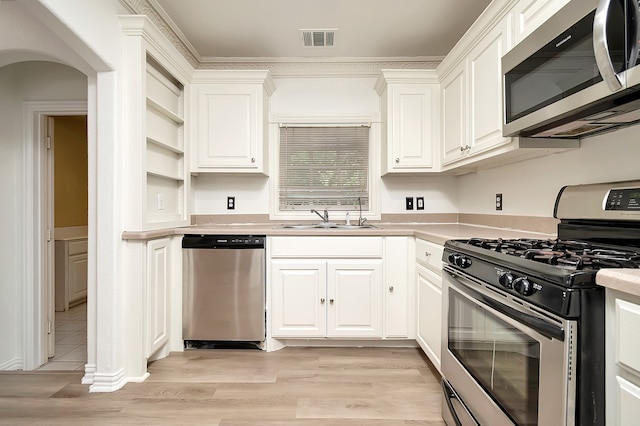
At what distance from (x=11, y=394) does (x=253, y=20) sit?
9.02 ft

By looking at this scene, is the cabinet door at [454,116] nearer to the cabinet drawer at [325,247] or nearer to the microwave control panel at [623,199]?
the cabinet drawer at [325,247]

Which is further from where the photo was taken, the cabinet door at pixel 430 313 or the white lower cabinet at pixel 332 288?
the white lower cabinet at pixel 332 288

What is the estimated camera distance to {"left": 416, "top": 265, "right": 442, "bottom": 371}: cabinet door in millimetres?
1980

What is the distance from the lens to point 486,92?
6.21 ft

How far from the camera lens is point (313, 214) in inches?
121

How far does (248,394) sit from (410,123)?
2206mm

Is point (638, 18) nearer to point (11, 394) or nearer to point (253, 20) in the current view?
point (253, 20)

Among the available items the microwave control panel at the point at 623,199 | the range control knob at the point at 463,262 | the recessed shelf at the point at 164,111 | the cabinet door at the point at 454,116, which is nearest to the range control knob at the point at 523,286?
the range control knob at the point at 463,262

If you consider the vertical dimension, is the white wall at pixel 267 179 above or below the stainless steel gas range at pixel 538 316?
above

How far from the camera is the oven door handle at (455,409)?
53.7 inches

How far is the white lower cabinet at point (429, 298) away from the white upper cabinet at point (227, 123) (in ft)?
4.80

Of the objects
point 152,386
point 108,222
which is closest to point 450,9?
point 108,222

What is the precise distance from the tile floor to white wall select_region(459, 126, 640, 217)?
3.06m

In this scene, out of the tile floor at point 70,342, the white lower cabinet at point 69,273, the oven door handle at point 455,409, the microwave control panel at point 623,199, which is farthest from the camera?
the white lower cabinet at point 69,273
